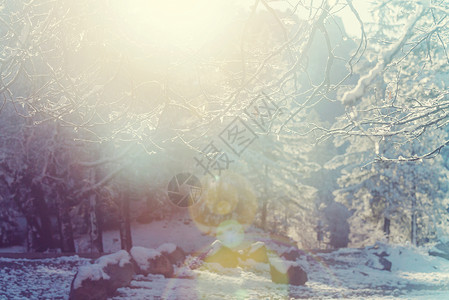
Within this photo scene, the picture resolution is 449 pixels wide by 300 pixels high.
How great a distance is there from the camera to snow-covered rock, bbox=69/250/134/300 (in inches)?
347

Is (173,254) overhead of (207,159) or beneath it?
beneath

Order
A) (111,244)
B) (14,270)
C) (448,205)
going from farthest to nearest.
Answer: (448,205) < (111,244) < (14,270)

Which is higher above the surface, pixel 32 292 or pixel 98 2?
pixel 98 2

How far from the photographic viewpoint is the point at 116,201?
2000 cm

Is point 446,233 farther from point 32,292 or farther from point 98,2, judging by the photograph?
point 98,2

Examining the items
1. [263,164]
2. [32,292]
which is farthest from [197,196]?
[32,292]

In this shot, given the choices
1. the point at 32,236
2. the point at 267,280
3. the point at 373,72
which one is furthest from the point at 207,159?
the point at 32,236

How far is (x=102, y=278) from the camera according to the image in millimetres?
9234

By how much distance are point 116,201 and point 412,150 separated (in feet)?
50.8

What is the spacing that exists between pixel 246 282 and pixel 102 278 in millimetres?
4222

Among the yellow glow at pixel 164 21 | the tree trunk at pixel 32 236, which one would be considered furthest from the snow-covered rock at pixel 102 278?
the tree trunk at pixel 32 236

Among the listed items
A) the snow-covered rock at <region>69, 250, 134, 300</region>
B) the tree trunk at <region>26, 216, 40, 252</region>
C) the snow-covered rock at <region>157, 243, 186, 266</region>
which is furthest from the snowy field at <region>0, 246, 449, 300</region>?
the tree trunk at <region>26, 216, 40, 252</region>

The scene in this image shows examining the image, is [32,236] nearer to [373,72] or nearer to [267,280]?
[267,280]

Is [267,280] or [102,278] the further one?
[267,280]
